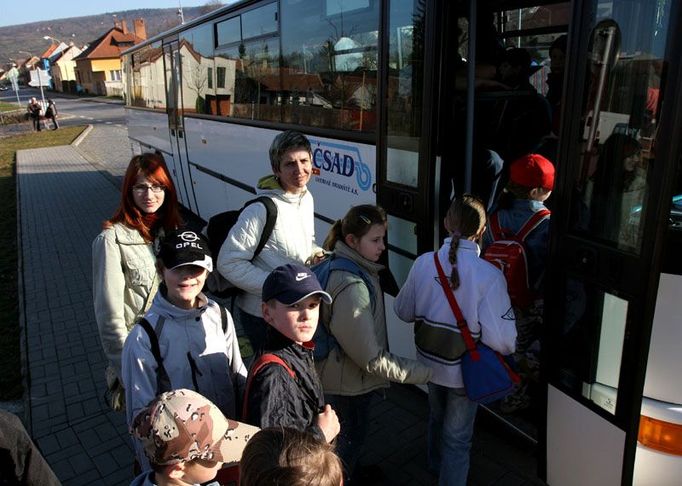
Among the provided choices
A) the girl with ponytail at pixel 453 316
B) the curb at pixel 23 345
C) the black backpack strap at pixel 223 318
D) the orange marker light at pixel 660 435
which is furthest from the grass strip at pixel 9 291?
the orange marker light at pixel 660 435

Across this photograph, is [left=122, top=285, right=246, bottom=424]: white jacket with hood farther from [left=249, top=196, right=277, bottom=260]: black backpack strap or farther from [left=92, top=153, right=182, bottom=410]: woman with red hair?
[left=249, top=196, right=277, bottom=260]: black backpack strap

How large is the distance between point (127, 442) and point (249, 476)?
2985 mm

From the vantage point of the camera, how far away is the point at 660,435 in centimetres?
222

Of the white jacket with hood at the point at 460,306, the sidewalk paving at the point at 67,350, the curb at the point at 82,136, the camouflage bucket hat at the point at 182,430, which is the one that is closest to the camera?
the camouflage bucket hat at the point at 182,430

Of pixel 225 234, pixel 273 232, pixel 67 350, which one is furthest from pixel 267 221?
pixel 67 350

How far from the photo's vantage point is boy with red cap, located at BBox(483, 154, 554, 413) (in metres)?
3.00

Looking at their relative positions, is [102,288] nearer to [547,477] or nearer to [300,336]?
[300,336]

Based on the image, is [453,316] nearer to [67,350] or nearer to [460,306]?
[460,306]

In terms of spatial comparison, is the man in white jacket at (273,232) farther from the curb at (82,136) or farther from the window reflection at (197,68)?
the curb at (82,136)

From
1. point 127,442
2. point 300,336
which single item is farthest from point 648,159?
point 127,442

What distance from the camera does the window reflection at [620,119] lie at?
6.42 feet

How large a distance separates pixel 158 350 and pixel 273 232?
999 millimetres

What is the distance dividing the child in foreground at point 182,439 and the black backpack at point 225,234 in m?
1.29

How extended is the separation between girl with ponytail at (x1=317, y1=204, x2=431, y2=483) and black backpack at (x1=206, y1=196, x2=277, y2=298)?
368mm
